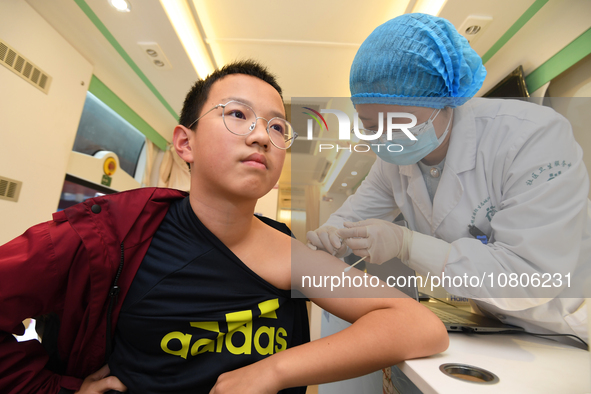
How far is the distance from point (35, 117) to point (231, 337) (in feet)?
9.99

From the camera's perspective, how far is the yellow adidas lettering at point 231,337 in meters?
0.75

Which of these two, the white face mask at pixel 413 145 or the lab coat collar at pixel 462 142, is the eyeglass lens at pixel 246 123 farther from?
the lab coat collar at pixel 462 142

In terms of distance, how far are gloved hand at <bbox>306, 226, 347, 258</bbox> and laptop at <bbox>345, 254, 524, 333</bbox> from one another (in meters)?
0.06

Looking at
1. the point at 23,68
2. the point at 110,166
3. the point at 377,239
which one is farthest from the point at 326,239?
the point at 110,166

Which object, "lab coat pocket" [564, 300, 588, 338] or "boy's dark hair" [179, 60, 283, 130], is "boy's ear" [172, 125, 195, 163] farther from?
"lab coat pocket" [564, 300, 588, 338]

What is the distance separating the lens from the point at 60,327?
0.76 meters

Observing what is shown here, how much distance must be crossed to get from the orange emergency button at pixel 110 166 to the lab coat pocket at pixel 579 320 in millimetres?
4490

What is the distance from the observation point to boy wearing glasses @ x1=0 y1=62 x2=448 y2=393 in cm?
63

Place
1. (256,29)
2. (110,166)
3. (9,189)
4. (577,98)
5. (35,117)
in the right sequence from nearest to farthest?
(577,98)
(9,189)
(35,117)
(256,29)
(110,166)

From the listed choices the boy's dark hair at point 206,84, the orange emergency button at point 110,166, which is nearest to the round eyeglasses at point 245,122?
the boy's dark hair at point 206,84

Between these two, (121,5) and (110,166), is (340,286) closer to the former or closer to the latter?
(121,5)

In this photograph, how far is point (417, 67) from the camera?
553mm

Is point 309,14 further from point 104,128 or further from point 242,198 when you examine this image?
point 104,128

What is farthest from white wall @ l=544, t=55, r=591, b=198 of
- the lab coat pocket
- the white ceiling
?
the white ceiling
